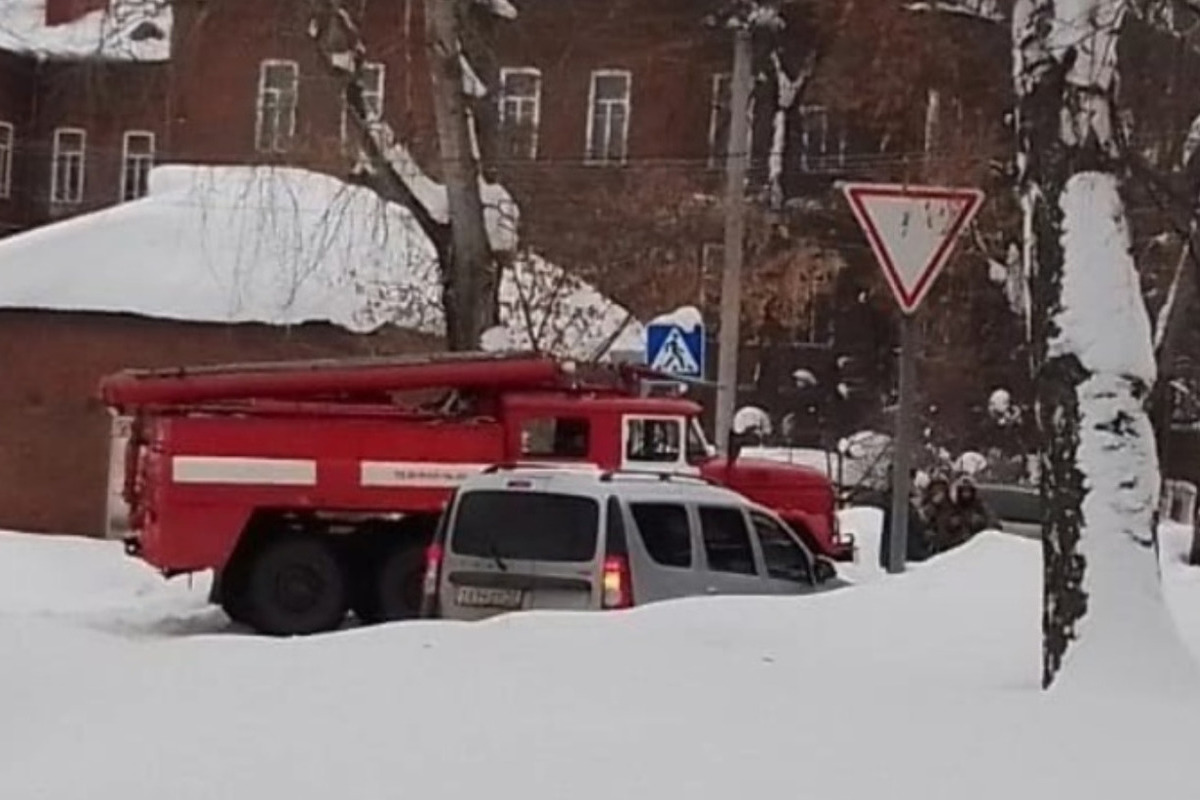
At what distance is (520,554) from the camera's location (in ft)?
53.1

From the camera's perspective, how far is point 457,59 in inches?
1005

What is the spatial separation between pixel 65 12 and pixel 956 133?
92.2ft

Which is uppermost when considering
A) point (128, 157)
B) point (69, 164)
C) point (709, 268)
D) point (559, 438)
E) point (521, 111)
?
point (521, 111)

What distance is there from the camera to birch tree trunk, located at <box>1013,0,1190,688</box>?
28.0ft

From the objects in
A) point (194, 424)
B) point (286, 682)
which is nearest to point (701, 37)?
point (194, 424)

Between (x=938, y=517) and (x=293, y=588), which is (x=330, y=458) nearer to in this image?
(x=293, y=588)

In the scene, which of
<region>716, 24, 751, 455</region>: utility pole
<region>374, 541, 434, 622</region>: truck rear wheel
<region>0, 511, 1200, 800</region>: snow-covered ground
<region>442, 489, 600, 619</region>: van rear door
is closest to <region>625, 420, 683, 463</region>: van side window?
<region>716, 24, 751, 455</region>: utility pole

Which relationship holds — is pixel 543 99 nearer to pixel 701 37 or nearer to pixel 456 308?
pixel 701 37

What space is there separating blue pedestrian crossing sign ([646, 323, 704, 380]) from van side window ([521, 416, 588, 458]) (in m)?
1.01

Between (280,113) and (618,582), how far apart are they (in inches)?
883

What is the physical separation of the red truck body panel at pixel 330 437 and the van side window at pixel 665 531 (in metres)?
5.97

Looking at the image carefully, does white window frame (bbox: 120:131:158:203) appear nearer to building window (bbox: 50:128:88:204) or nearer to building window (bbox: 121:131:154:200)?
building window (bbox: 121:131:154:200)

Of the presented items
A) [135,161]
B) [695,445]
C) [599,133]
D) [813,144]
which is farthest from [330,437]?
[135,161]

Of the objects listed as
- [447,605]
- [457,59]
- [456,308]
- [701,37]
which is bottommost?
[447,605]
